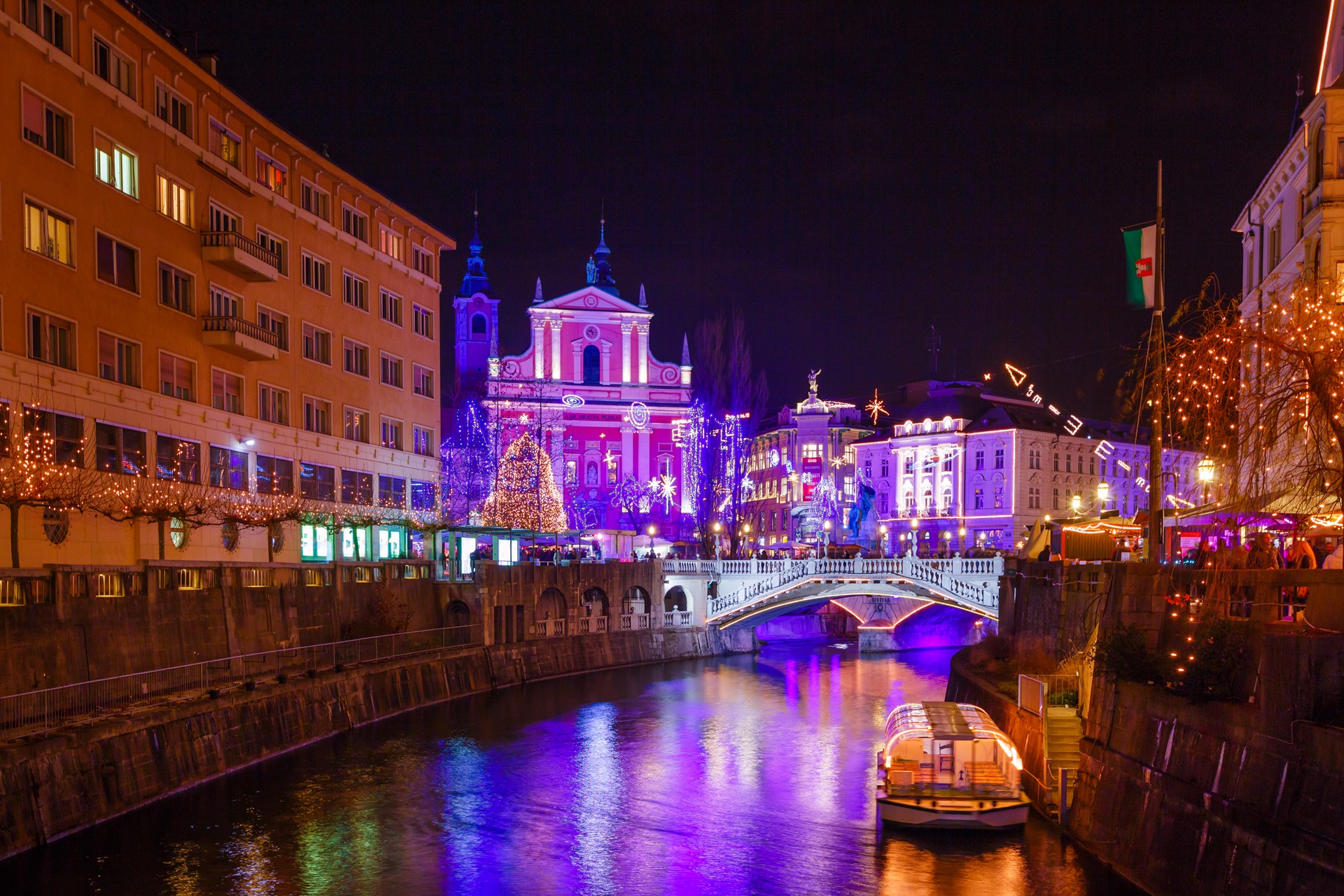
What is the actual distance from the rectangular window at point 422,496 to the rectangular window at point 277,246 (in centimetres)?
1418

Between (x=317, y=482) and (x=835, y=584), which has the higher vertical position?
(x=317, y=482)

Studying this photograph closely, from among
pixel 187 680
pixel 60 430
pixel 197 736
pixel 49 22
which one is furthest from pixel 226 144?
pixel 197 736

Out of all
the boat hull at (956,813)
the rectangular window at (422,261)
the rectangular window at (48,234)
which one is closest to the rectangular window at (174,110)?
the rectangular window at (48,234)

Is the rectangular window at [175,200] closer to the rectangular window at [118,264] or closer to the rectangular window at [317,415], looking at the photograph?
the rectangular window at [118,264]

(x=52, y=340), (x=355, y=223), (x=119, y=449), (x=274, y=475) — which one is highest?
(x=355, y=223)

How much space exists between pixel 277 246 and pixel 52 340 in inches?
595

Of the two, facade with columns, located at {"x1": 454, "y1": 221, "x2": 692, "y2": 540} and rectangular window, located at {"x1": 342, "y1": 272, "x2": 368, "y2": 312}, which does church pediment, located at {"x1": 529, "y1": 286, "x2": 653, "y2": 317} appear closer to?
facade with columns, located at {"x1": 454, "y1": 221, "x2": 692, "y2": 540}

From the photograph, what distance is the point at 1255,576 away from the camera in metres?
22.9

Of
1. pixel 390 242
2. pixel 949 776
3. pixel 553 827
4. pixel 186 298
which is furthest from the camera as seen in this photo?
pixel 390 242

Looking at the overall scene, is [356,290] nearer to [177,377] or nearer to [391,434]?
[391,434]

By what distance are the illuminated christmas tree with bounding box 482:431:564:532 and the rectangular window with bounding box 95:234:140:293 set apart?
34.7 m

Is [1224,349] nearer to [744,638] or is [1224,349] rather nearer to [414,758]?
[414,758]

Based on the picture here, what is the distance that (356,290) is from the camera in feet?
189

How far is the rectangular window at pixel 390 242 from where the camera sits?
197 feet
